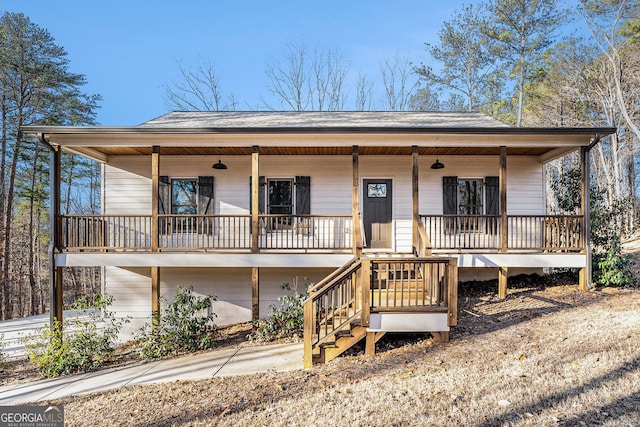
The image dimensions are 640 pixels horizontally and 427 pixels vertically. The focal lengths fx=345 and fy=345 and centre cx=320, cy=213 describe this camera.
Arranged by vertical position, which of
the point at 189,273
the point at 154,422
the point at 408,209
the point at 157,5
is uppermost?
the point at 157,5

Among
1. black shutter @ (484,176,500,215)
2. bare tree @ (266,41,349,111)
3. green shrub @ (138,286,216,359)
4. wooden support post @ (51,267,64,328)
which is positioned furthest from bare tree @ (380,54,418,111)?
wooden support post @ (51,267,64,328)

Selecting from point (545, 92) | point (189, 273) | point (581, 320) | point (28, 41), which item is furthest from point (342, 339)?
point (28, 41)

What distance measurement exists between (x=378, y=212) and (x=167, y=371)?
6.48 metres

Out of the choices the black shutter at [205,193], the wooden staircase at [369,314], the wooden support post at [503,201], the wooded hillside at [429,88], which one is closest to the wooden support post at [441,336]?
the wooden staircase at [369,314]

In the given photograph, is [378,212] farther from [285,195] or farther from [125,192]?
[125,192]

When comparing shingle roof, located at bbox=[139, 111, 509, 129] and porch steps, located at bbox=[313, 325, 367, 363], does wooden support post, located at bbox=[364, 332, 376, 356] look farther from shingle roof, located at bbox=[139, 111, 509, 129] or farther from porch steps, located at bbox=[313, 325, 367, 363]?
shingle roof, located at bbox=[139, 111, 509, 129]

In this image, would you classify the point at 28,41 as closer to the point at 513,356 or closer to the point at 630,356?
the point at 513,356

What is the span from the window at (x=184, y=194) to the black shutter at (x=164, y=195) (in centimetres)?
18

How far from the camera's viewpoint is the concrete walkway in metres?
5.71

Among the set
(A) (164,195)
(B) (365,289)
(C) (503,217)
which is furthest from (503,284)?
(A) (164,195)

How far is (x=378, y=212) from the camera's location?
9.95m

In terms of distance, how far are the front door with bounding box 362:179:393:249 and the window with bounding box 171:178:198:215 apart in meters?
4.89

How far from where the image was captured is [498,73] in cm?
2047

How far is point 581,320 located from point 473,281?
10.7 ft
